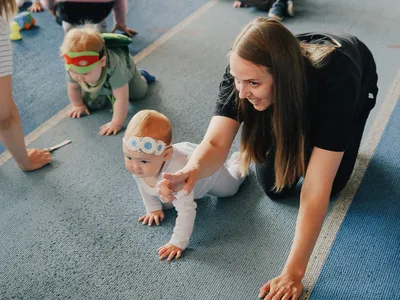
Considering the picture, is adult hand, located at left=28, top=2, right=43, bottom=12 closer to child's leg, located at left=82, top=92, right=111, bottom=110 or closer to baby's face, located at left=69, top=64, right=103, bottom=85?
child's leg, located at left=82, top=92, right=111, bottom=110

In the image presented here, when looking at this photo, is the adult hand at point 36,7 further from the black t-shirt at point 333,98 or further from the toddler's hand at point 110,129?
the black t-shirt at point 333,98

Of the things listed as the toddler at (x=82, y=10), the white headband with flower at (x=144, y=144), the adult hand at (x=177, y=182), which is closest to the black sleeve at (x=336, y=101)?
the adult hand at (x=177, y=182)

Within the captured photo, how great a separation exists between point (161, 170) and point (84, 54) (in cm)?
61

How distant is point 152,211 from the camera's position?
4.82ft

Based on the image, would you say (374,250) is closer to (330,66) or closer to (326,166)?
(326,166)

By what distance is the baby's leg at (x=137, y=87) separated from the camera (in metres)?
1.97

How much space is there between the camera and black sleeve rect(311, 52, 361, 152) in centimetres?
110

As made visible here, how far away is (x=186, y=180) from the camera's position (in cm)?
120

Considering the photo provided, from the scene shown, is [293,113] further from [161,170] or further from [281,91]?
[161,170]

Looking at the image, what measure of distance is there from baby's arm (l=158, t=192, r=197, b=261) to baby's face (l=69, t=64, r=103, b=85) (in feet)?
2.31

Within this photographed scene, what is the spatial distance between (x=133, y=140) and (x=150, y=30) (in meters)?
1.50

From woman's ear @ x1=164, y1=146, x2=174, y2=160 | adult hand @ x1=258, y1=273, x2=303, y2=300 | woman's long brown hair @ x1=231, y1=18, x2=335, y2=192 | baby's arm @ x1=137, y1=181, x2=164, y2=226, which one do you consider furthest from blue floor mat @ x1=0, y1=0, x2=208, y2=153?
adult hand @ x1=258, y1=273, x2=303, y2=300

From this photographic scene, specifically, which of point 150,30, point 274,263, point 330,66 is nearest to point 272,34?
point 330,66

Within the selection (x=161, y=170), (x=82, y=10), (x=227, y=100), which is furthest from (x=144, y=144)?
(x=82, y=10)
